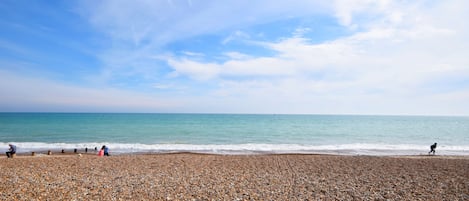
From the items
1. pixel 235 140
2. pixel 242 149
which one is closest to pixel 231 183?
pixel 242 149

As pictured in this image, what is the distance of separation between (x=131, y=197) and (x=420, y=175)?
38.5 ft

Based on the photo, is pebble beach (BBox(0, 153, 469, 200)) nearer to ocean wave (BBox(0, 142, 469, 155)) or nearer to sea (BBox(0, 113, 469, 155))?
ocean wave (BBox(0, 142, 469, 155))

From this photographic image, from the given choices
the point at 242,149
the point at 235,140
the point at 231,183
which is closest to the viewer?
the point at 231,183

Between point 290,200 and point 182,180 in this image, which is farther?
point 182,180

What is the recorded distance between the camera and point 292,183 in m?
9.23

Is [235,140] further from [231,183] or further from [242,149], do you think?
[231,183]

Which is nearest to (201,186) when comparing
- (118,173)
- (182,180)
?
(182,180)

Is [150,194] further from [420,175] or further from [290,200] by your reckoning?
[420,175]

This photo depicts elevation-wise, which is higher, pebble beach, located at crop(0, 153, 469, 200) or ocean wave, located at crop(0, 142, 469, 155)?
pebble beach, located at crop(0, 153, 469, 200)

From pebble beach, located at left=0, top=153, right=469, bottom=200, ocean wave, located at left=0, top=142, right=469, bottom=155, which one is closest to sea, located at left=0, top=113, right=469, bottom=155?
ocean wave, located at left=0, top=142, right=469, bottom=155

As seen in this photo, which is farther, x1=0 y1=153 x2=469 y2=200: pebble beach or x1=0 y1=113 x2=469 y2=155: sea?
x1=0 y1=113 x2=469 y2=155: sea

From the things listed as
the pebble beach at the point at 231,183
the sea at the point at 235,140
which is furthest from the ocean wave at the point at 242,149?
the pebble beach at the point at 231,183

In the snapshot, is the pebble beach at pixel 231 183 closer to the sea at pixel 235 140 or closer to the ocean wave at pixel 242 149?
the ocean wave at pixel 242 149

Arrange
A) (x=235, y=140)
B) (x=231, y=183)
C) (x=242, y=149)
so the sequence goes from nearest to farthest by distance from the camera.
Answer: (x=231, y=183) → (x=242, y=149) → (x=235, y=140)
